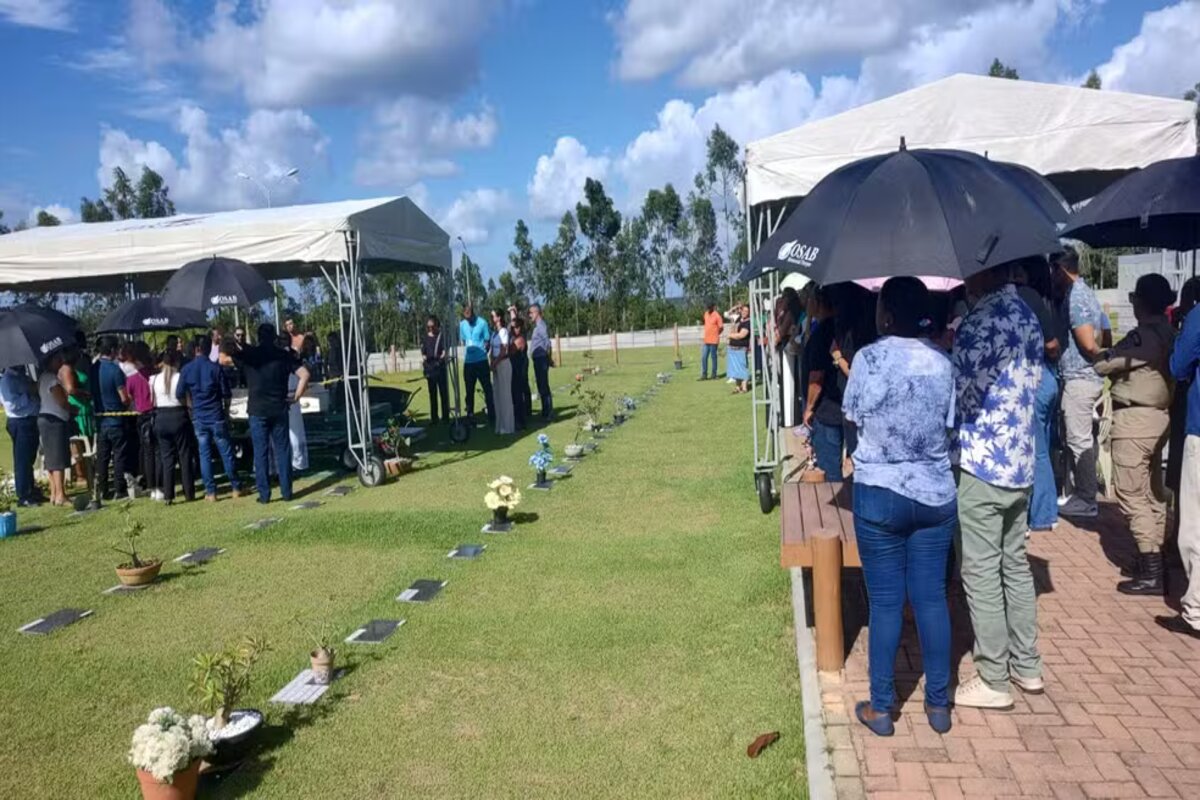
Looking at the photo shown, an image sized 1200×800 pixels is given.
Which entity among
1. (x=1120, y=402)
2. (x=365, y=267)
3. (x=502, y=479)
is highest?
(x=365, y=267)

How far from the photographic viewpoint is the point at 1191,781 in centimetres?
310

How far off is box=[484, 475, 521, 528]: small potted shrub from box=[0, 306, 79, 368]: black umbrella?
475 centimetres

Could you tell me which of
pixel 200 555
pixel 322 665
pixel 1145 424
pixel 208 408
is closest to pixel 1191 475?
pixel 1145 424

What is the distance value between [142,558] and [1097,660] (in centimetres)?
664

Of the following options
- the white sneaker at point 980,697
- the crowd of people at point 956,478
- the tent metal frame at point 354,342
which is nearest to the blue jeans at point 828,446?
the crowd of people at point 956,478

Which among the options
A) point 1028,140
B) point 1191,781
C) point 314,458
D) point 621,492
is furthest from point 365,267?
point 1191,781

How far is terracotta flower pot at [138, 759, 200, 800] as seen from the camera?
335 cm

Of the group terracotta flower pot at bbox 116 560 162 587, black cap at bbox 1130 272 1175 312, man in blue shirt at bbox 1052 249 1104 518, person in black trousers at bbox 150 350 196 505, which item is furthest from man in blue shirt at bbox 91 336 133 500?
black cap at bbox 1130 272 1175 312

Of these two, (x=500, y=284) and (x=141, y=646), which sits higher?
(x=500, y=284)

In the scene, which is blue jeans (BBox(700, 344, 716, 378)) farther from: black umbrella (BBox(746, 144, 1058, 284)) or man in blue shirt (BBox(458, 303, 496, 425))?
black umbrella (BBox(746, 144, 1058, 284))

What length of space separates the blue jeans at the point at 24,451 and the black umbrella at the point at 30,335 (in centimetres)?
86

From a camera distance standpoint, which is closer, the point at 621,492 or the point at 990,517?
the point at 990,517

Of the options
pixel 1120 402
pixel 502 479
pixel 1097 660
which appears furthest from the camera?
pixel 502 479

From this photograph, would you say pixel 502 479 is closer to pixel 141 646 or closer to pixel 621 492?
pixel 621 492
